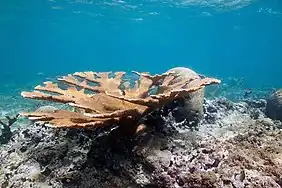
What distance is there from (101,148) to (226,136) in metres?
1.72

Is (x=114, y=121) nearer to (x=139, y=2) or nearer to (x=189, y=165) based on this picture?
(x=189, y=165)

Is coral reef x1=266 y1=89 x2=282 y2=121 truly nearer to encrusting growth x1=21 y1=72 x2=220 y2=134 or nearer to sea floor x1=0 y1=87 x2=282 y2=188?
sea floor x1=0 y1=87 x2=282 y2=188

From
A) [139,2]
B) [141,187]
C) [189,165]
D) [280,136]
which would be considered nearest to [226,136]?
[280,136]

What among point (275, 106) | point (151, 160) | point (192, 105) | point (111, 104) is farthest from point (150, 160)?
point (275, 106)

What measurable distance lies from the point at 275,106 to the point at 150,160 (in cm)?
616

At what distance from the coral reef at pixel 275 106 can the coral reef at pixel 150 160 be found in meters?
4.25

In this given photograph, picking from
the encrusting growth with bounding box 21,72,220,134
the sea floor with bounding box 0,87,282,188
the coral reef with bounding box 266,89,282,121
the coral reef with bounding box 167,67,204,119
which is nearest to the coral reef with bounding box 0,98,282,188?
the sea floor with bounding box 0,87,282,188

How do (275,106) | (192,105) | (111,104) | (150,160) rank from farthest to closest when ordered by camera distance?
(275,106)
(192,105)
(111,104)
(150,160)

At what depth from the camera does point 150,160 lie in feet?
11.0

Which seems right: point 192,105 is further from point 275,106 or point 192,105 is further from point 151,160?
point 275,106

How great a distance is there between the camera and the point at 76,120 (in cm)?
327

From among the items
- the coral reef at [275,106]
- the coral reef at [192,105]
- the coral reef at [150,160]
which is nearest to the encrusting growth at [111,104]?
the coral reef at [150,160]

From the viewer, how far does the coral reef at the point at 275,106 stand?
825 centimetres

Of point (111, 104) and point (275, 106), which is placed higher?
point (111, 104)
